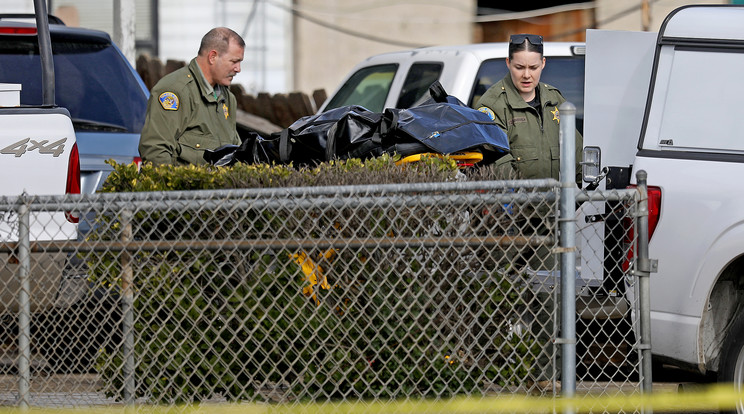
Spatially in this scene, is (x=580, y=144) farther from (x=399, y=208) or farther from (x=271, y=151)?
(x=399, y=208)

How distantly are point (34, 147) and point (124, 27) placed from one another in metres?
4.30

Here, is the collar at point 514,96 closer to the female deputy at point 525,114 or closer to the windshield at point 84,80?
the female deputy at point 525,114

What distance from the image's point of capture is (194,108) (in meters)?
6.32

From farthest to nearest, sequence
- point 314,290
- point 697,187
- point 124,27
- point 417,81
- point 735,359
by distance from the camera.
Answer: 1. point 124,27
2. point 417,81
3. point 697,187
4. point 735,359
5. point 314,290

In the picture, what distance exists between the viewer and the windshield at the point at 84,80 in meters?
6.84

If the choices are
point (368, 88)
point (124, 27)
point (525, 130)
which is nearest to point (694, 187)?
point (525, 130)

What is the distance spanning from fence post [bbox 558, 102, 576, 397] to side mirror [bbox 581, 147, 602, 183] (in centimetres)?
114

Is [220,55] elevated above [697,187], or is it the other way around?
[220,55]

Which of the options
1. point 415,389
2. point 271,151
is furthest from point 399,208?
point 271,151

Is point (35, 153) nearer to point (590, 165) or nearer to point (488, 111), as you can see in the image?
point (488, 111)

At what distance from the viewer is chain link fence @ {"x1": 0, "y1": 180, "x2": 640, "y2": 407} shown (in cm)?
430

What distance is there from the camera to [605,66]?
5.56 metres

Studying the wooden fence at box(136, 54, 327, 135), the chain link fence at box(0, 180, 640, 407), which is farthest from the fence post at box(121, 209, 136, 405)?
the wooden fence at box(136, 54, 327, 135)

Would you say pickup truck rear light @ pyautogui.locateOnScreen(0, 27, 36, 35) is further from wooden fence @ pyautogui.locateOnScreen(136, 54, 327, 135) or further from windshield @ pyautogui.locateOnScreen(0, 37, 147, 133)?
wooden fence @ pyautogui.locateOnScreen(136, 54, 327, 135)
